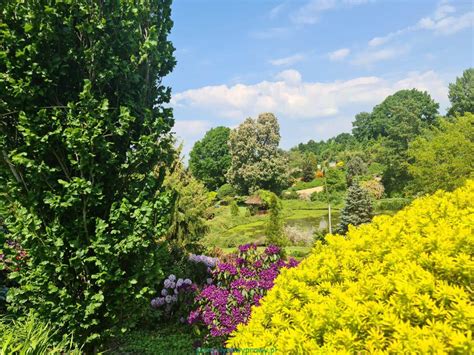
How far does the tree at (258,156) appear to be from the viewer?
36969 millimetres

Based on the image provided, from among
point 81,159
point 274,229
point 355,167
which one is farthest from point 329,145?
point 81,159

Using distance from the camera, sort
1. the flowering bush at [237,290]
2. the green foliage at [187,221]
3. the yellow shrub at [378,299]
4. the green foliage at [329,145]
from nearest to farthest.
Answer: the yellow shrub at [378,299] → the flowering bush at [237,290] → the green foliage at [187,221] → the green foliage at [329,145]

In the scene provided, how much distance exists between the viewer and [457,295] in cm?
182

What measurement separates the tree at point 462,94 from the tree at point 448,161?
3433 cm

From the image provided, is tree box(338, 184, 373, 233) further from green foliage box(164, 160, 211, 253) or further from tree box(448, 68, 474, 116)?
tree box(448, 68, 474, 116)

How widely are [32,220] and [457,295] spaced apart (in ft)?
13.3

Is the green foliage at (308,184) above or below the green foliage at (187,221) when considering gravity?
below

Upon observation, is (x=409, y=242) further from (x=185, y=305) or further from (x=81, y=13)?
(x=185, y=305)

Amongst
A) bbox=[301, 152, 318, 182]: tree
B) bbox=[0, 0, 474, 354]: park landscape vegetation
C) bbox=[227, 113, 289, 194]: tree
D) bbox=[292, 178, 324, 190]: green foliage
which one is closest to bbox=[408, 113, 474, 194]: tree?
bbox=[227, 113, 289, 194]: tree

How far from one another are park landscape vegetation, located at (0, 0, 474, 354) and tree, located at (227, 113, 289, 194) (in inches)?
1135

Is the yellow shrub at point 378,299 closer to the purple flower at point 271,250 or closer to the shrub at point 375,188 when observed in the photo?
the purple flower at point 271,250

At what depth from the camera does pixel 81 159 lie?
13.0ft

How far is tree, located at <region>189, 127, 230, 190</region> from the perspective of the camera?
169 feet

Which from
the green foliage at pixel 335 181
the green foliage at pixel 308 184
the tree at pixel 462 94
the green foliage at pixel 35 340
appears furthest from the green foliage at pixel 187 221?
the tree at pixel 462 94
